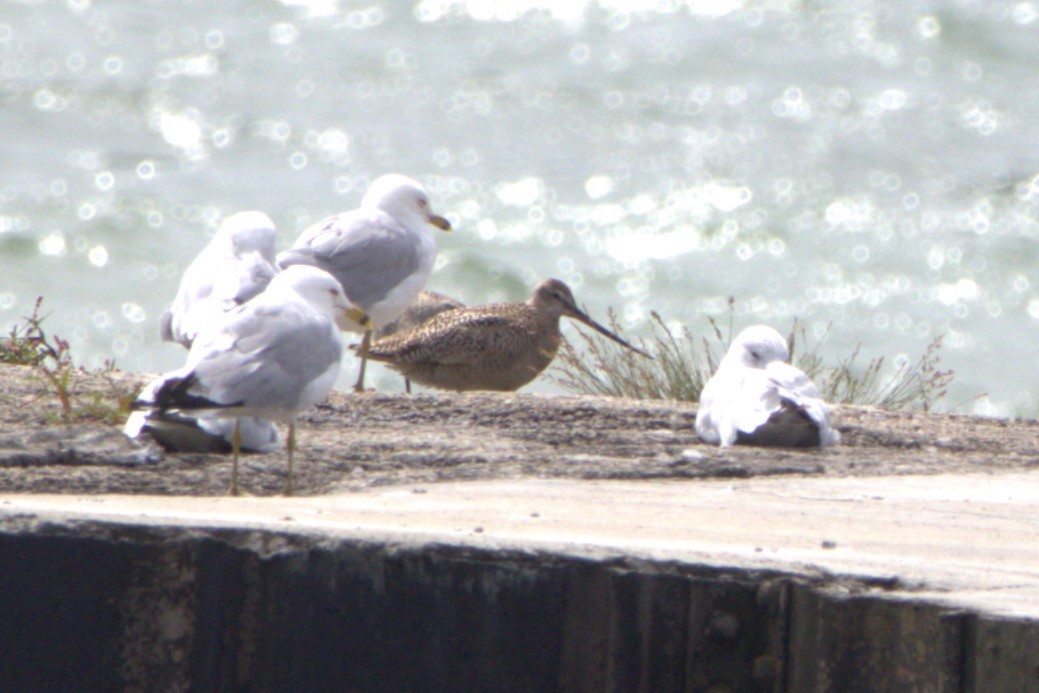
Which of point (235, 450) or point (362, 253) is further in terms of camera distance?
point (362, 253)

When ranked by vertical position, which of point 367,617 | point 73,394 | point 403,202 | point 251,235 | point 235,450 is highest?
point 403,202

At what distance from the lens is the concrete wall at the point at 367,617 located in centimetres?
360

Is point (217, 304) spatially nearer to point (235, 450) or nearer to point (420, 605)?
point (235, 450)

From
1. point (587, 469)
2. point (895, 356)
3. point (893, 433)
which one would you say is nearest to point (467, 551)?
point (587, 469)

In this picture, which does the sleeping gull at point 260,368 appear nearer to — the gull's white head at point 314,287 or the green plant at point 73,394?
the green plant at point 73,394

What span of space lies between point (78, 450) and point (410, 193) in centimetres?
442

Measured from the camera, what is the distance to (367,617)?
368 cm

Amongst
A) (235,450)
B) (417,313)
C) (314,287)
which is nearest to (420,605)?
(235,450)

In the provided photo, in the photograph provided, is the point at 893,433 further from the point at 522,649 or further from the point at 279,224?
the point at 279,224

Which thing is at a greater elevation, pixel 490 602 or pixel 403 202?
pixel 403 202

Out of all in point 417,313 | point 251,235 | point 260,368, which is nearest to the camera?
point 260,368

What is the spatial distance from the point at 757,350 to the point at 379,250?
8.21 ft

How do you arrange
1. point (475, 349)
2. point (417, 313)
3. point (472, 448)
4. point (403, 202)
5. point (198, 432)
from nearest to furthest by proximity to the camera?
point (198, 432) < point (472, 448) < point (403, 202) < point (475, 349) < point (417, 313)

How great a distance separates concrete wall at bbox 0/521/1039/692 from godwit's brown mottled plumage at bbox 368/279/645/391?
5720mm
